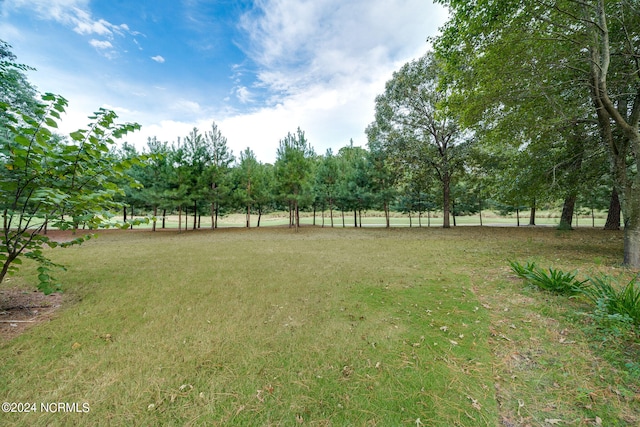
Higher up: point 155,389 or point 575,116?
point 575,116

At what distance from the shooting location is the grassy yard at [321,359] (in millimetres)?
1978

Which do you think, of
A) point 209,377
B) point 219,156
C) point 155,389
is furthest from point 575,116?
point 219,156

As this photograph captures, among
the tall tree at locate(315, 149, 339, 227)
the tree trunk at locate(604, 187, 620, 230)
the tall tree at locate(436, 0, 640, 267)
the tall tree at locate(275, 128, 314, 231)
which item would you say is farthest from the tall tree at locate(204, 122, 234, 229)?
the tree trunk at locate(604, 187, 620, 230)

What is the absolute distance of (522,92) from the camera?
268 inches

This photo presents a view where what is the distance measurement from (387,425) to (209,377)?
1796 mm

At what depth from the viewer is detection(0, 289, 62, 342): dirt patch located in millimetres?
3332

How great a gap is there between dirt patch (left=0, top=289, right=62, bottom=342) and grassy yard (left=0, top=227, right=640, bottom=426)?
209mm

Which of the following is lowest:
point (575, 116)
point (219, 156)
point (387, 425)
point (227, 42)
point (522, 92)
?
point (387, 425)

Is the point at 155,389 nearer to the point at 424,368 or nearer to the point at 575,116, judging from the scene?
the point at 424,368

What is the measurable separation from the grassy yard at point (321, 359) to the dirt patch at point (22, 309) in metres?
0.21

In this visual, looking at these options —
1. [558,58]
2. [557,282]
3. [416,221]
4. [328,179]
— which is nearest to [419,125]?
[328,179]

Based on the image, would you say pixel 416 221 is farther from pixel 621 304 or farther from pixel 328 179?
pixel 621 304

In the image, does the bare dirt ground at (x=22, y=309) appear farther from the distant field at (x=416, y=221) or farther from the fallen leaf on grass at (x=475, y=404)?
the distant field at (x=416, y=221)

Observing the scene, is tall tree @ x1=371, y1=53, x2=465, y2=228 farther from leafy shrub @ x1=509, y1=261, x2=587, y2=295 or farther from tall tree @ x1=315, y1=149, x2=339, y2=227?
leafy shrub @ x1=509, y1=261, x2=587, y2=295
